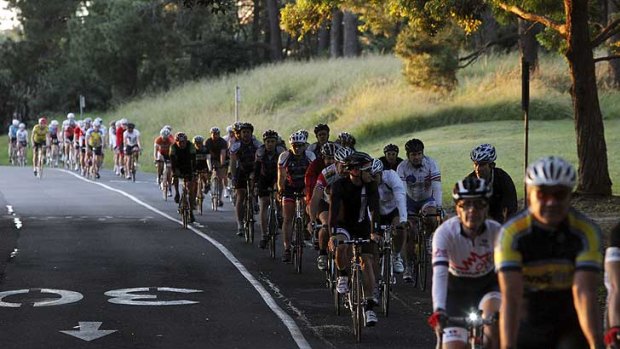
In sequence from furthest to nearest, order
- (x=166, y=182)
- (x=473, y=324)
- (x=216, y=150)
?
1. (x=166, y=182)
2. (x=216, y=150)
3. (x=473, y=324)

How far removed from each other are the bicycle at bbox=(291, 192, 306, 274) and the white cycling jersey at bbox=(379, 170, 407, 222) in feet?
8.90

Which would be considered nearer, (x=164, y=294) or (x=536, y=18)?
(x=164, y=294)

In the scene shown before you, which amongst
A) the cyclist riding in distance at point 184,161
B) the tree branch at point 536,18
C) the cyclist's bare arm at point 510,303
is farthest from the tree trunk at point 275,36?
the cyclist's bare arm at point 510,303

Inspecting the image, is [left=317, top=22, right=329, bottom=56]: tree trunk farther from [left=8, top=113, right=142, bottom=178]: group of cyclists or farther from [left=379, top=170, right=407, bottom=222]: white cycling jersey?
[left=379, top=170, right=407, bottom=222]: white cycling jersey

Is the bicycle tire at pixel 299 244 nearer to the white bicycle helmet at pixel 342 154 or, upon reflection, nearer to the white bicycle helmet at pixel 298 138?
the white bicycle helmet at pixel 298 138

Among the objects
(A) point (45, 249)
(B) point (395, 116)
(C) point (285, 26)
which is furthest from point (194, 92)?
(A) point (45, 249)

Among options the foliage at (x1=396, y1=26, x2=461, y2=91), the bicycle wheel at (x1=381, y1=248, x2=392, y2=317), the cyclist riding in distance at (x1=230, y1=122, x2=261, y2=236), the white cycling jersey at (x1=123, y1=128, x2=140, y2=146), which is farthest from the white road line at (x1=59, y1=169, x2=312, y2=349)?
the foliage at (x1=396, y1=26, x2=461, y2=91)

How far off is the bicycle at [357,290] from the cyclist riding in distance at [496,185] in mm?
1419

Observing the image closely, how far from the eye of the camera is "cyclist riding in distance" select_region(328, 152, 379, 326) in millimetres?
12922

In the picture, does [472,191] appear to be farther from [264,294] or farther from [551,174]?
[264,294]

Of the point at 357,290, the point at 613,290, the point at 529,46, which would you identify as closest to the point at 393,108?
the point at 529,46

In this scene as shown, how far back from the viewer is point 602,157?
27.2 meters

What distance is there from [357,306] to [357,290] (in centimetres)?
16

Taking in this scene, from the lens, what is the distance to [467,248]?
823 cm
